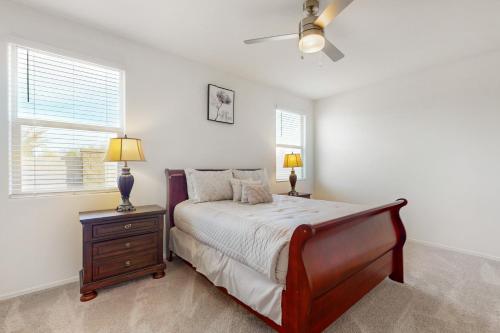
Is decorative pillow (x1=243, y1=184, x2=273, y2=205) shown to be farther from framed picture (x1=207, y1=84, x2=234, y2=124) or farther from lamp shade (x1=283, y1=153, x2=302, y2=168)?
lamp shade (x1=283, y1=153, x2=302, y2=168)

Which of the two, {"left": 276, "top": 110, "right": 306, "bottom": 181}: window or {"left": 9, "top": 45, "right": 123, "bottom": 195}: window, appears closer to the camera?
{"left": 9, "top": 45, "right": 123, "bottom": 195}: window

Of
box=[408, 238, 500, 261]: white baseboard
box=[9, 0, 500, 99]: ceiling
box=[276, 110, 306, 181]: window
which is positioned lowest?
box=[408, 238, 500, 261]: white baseboard

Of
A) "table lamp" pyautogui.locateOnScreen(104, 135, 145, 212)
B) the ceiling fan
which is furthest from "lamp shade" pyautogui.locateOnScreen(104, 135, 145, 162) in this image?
the ceiling fan

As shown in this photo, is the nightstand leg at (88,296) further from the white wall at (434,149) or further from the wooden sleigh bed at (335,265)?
the white wall at (434,149)

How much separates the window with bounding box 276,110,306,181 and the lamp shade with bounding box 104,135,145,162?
262 centimetres

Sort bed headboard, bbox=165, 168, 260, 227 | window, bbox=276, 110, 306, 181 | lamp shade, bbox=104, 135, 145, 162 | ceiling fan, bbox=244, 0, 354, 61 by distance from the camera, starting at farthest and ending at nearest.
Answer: window, bbox=276, 110, 306, 181 → bed headboard, bbox=165, 168, 260, 227 → lamp shade, bbox=104, 135, 145, 162 → ceiling fan, bbox=244, 0, 354, 61

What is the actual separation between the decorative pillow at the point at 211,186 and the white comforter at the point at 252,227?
0.13 metres

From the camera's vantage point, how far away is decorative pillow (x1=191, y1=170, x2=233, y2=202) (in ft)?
9.10

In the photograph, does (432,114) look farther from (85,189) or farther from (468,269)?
(85,189)

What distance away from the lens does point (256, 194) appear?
2705mm

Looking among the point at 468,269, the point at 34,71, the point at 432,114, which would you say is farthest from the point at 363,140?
the point at 34,71

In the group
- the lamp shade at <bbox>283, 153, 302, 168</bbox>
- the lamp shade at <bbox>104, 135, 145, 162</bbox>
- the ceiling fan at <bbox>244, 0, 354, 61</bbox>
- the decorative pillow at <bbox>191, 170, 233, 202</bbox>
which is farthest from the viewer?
the lamp shade at <bbox>283, 153, 302, 168</bbox>

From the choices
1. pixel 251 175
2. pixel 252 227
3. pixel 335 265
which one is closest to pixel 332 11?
pixel 252 227

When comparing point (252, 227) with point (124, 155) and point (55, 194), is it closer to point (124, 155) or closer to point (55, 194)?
point (124, 155)
